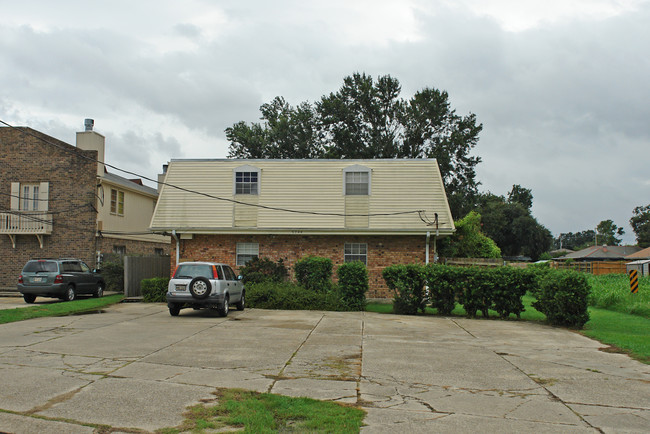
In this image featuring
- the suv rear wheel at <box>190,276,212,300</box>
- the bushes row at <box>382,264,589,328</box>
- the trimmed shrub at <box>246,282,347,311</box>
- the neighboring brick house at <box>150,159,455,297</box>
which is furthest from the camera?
the neighboring brick house at <box>150,159,455,297</box>

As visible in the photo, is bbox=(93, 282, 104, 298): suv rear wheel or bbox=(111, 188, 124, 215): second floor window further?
bbox=(111, 188, 124, 215): second floor window

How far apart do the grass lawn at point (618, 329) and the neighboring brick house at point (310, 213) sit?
311 cm

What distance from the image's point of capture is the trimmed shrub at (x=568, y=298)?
48.4 feet

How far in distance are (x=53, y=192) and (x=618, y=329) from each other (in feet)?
81.0

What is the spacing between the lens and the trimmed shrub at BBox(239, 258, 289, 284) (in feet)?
69.9

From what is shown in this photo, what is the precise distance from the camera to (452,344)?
11281 mm

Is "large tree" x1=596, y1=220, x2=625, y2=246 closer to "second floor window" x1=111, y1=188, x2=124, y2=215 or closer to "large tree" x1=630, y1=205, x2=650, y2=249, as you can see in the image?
"large tree" x1=630, y1=205, x2=650, y2=249

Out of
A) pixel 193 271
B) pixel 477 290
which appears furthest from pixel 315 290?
pixel 477 290

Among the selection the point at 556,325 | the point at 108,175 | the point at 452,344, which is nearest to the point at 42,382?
the point at 452,344

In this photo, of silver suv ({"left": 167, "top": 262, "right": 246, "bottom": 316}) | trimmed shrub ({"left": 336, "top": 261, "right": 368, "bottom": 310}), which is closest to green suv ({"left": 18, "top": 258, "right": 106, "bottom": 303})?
silver suv ({"left": 167, "top": 262, "right": 246, "bottom": 316})

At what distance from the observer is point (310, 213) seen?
2336cm

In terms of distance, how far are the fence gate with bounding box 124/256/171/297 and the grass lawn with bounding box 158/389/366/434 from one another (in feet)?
54.0

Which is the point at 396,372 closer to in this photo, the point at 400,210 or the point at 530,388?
the point at 530,388

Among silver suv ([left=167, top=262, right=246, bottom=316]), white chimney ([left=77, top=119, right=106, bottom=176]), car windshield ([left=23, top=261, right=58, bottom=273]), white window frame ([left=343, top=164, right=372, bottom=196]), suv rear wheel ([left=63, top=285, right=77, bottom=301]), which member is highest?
white chimney ([left=77, top=119, right=106, bottom=176])
